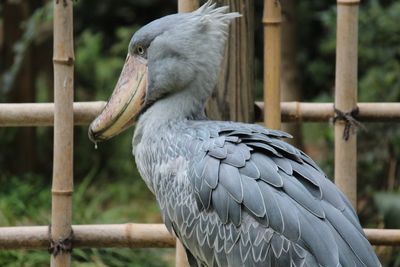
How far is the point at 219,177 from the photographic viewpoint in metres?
2.92

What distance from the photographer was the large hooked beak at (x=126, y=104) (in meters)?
3.28

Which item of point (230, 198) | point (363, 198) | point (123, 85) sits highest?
point (123, 85)

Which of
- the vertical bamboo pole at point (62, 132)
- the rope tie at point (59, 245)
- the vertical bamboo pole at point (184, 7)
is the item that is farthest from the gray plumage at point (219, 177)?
the rope tie at point (59, 245)

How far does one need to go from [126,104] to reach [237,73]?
0.41 metres

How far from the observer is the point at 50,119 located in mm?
3490

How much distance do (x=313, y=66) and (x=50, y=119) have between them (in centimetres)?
389

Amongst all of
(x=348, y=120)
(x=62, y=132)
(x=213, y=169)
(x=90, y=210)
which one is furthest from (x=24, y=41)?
(x=213, y=169)

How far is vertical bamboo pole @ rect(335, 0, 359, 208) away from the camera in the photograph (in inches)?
136

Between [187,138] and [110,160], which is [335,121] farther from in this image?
[110,160]

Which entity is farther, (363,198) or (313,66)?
(313,66)

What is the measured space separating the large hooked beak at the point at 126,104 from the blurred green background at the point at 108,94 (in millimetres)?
1283

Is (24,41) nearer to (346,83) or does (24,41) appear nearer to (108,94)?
(108,94)

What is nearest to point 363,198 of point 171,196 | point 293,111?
point 293,111

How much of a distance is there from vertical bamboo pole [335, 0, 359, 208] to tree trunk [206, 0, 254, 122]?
314mm
